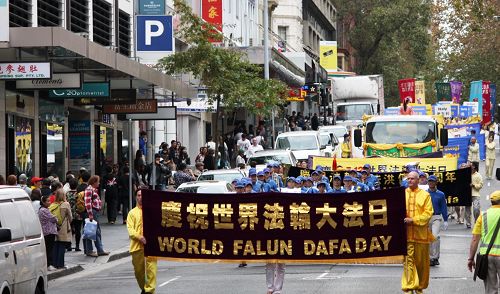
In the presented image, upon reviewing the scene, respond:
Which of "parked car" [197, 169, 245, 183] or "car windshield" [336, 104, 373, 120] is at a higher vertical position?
"car windshield" [336, 104, 373, 120]

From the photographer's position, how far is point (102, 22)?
134 ft

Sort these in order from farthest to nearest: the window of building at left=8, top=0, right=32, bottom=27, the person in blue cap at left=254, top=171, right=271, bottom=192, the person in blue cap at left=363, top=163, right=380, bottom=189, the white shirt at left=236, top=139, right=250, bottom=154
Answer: the white shirt at left=236, top=139, right=250, bottom=154
the window of building at left=8, top=0, right=32, bottom=27
the person in blue cap at left=363, top=163, right=380, bottom=189
the person in blue cap at left=254, top=171, right=271, bottom=192

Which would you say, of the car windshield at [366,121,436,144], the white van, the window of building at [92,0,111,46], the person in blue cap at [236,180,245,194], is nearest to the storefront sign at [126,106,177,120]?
the window of building at [92,0,111,46]

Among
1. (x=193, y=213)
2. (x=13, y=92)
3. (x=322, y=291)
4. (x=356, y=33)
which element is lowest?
(x=322, y=291)

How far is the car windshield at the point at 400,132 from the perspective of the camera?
124 ft

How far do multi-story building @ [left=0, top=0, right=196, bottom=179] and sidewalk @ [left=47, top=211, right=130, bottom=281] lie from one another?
2.47m

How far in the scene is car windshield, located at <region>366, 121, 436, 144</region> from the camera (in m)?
37.8

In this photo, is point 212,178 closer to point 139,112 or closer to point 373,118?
point 139,112

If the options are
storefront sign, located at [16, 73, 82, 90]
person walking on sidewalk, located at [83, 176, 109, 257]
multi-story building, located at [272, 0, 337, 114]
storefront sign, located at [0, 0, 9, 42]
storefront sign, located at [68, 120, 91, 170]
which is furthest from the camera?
multi-story building, located at [272, 0, 337, 114]

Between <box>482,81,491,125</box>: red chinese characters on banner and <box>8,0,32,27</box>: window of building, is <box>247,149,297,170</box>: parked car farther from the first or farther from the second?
<box>482,81,491,125</box>: red chinese characters on banner

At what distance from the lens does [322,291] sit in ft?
64.3

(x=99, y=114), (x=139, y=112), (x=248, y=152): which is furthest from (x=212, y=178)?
(x=248, y=152)

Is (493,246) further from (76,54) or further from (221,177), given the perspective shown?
(221,177)

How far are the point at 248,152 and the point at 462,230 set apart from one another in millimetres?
15619
